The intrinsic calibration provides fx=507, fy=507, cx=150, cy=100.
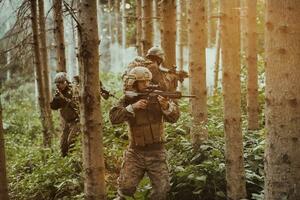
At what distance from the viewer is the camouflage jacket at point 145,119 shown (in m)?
6.55

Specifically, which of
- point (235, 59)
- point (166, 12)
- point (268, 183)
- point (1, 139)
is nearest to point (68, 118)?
point (166, 12)

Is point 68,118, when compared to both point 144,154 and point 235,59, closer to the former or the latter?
point 144,154

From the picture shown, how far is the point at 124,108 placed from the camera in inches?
255

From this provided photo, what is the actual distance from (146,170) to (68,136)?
13.2 ft

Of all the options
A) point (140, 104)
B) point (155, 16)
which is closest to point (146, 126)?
point (140, 104)

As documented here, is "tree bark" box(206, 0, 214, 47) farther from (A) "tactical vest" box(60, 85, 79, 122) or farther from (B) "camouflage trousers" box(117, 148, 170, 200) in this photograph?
(B) "camouflage trousers" box(117, 148, 170, 200)

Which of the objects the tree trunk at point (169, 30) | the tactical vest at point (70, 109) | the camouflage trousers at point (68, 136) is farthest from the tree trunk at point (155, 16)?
the camouflage trousers at point (68, 136)

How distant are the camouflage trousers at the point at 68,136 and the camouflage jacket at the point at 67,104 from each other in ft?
0.41

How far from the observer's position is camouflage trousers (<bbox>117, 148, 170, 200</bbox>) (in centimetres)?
658

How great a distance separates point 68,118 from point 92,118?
201 inches

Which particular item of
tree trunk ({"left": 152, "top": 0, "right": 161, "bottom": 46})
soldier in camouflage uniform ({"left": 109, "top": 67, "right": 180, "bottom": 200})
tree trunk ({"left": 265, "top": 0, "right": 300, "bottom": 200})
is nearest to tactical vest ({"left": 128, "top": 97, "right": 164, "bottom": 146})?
soldier in camouflage uniform ({"left": 109, "top": 67, "right": 180, "bottom": 200})

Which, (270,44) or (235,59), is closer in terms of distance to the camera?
(270,44)

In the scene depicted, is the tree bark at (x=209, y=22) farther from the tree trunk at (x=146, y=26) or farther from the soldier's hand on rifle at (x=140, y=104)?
the soldier's hand on rifle at (x=140, y=104)

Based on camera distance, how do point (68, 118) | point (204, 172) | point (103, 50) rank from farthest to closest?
point (103, 50), point (68, 118), point (204, 172)
